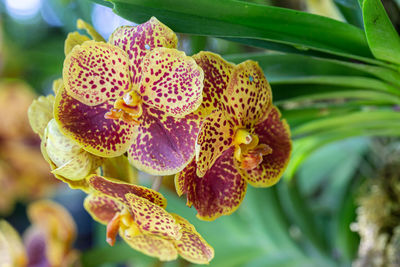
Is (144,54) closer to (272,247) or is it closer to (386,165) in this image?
(386,165)

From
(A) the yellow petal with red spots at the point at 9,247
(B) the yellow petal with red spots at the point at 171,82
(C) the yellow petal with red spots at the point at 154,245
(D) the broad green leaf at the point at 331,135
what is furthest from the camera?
(A) the yellow petal with red spots at the point at 9,247

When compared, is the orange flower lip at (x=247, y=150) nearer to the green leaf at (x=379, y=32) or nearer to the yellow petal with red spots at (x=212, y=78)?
the yellow petal with red spots at (x=212, y=78)

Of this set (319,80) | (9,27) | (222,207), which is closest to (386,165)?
(319,80)

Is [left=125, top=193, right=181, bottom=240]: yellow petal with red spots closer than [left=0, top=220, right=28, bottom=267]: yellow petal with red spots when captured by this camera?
Yes

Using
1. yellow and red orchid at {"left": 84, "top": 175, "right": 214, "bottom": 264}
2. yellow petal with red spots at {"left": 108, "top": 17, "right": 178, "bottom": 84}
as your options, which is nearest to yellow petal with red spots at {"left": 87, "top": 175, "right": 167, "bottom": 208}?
yellow and red orchid at {"left": 84, "top": 175, "right": 214, "bottom": 264}

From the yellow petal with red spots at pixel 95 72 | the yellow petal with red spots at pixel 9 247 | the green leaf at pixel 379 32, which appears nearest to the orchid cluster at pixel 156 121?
the yellow petal with red spots at pixel 95 72

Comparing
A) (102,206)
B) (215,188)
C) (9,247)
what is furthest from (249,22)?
(9,247)

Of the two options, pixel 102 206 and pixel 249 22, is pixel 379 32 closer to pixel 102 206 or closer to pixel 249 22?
pixel 249 22

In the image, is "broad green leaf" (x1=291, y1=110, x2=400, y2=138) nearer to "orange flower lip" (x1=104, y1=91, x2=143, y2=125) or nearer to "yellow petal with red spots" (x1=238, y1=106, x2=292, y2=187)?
"yellow petal with red spots" (x1=238, y1=106, x2=292, y2=187)
